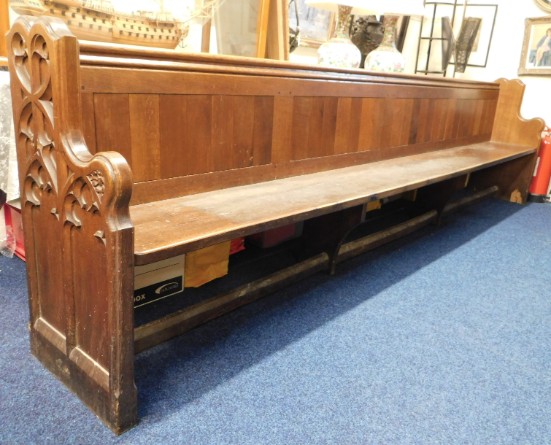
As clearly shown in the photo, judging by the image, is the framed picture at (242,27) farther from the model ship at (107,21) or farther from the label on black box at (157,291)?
the label on black box at (157,291)

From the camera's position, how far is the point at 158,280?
193cm

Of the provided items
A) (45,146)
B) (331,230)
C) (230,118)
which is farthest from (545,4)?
(45,146)

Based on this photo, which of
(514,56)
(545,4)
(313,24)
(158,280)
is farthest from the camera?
(514,56)

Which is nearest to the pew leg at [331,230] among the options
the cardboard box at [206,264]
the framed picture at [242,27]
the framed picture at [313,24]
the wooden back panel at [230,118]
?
the wooden back panel at [230,118]

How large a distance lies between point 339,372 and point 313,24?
8.10ft

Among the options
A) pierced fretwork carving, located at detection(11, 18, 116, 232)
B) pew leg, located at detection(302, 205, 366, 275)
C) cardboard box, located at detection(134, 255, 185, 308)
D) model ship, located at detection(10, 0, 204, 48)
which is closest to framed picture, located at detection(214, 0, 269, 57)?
model ship, located at detection(10, 0, 204, 48)

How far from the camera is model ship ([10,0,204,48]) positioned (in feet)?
4.40

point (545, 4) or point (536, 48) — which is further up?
point (545, 4)

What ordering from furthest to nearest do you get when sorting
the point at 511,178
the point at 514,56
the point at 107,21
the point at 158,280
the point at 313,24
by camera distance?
the point at 514,56 < the point at 511,178 < the point at 313,24 < the point at 158,280 < the point at 107,21

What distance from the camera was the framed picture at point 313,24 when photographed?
3.13 m

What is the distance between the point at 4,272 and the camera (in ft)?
7.02

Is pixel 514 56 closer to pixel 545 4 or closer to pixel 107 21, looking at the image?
pixel 545 4

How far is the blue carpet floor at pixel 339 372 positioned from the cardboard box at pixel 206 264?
29 cm

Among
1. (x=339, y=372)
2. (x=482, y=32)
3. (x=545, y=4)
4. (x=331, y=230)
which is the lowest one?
(x=339, y=372)
